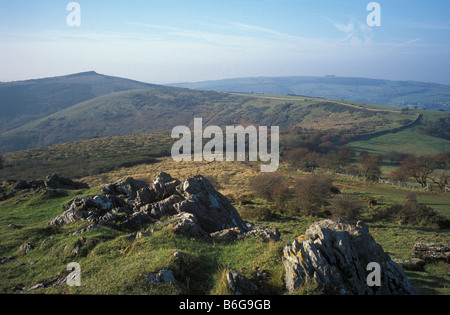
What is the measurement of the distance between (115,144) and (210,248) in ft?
262

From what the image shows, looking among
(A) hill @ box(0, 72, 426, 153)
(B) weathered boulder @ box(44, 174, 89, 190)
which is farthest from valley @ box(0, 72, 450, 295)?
(A) hill @ box(0, 72, 426, 153)

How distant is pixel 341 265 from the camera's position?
737 cm

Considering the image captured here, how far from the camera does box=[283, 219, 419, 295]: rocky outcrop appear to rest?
22.6ft

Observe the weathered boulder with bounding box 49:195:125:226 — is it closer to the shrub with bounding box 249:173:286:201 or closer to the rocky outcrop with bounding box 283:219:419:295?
the rocky outcrop with bounding box 283:219:419:295

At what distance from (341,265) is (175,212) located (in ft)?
28.0

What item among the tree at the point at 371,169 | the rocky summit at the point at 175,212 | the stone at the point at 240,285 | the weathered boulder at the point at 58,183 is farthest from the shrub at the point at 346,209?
the weathered boulder at the point at 58,183

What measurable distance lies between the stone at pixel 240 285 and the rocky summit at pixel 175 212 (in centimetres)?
417

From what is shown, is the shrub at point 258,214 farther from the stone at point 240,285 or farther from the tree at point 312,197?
the stone at point 240,285

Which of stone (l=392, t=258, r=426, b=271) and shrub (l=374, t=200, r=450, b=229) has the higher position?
stone (l=392, t=258, r=426, b=271)

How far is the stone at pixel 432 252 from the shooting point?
1236 centimetres

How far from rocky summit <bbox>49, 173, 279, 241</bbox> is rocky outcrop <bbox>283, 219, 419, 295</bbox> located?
3679 millimetres

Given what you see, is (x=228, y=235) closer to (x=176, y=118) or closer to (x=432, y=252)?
(x=432, y=252)

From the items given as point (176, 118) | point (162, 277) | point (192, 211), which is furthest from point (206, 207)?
point (176, 118)
